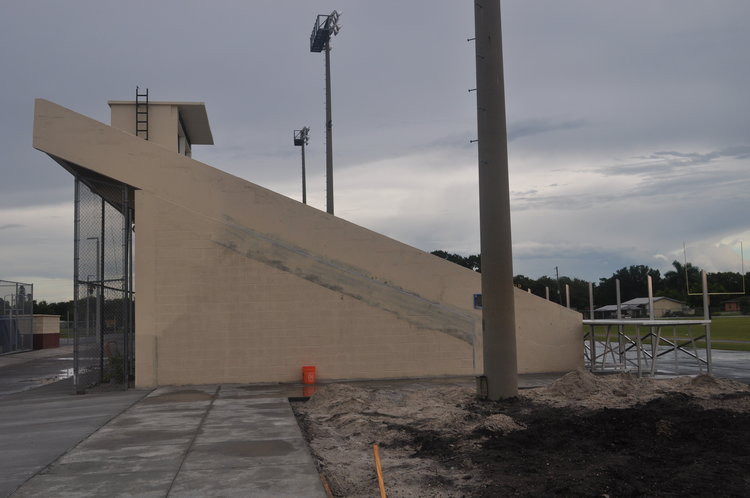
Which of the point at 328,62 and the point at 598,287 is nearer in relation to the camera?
the point at 328,62

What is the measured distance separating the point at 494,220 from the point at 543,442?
17.0ft

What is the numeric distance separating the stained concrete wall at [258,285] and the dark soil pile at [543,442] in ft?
14.3

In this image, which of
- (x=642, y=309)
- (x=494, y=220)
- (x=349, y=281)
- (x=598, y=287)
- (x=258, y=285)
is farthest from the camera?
(x=598, y=287)

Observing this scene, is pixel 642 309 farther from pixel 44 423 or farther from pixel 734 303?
pixel 44 423

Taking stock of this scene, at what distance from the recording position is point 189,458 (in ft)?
26.8

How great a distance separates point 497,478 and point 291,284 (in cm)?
1096

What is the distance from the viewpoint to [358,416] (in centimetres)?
1103

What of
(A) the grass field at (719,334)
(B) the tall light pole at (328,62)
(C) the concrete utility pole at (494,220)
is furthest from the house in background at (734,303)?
(C) the concrete utility pole at (494,220)

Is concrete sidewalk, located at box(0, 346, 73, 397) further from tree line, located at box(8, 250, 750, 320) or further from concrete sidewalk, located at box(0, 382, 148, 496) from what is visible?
tree line, located at box(8, 250, 750, 320)

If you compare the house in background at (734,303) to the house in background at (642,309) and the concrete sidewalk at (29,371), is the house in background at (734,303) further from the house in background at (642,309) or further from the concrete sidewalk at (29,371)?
the concrete sidewalk at (29,371)

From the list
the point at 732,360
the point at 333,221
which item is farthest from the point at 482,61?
the point at 732,360

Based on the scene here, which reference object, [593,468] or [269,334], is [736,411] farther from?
[269,334]

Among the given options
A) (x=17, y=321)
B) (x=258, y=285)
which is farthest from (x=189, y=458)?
(x=17, y=321)

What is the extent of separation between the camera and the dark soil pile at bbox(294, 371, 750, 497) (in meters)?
6.54
